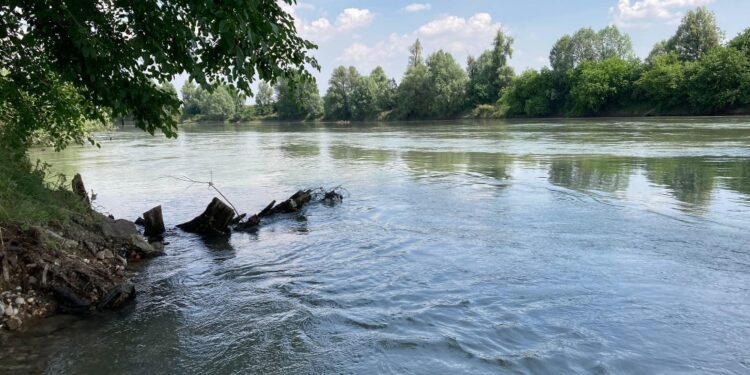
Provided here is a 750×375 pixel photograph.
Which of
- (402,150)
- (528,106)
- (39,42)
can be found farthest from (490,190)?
(528,106)

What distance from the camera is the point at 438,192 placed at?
58.6ft

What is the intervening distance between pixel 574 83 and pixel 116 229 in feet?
317

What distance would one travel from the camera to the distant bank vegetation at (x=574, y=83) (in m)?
75.4

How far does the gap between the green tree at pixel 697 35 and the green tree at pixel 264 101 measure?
10847cm

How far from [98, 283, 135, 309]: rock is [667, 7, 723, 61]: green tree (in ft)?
344

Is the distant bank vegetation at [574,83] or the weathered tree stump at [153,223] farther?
the distant bank vegetation at [574,83]

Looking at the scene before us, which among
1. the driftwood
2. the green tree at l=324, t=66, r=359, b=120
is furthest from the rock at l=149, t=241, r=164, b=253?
the green tree at l=324, t=66, r=359, b=120

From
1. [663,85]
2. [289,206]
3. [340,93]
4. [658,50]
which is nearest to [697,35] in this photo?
[658,50]

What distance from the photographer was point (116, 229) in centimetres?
1098

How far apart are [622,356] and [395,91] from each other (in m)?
121

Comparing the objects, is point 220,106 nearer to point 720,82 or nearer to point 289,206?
point 720,82

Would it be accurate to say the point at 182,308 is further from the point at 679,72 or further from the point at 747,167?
the point at 679,72

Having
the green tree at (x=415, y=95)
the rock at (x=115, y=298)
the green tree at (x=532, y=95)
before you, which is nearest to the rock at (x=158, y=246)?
the rock at (x=115, y=298)

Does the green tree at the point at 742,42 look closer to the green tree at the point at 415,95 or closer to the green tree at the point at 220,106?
the green tree at the point at 415,95
